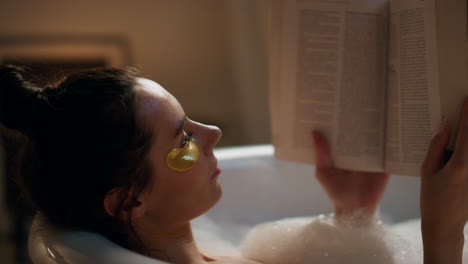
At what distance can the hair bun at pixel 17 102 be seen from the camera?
2.00ft

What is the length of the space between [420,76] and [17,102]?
2.00 feet

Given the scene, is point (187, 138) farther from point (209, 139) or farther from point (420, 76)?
point (420, 76)

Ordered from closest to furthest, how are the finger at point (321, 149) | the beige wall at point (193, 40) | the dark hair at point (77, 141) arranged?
the dark hair at point (77, 141) → the finger at point (321, 149) → the beige wall at point (193, 40)

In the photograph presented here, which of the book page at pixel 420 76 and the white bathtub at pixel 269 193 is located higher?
the book page at pixel 420 76

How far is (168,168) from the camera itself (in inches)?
25.8

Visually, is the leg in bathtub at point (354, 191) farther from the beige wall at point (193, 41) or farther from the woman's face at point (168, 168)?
the beige wall at point (193, 41)

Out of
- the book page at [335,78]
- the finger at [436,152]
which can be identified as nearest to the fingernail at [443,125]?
the finger at [436,152]

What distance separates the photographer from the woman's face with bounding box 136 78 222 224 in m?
0.64

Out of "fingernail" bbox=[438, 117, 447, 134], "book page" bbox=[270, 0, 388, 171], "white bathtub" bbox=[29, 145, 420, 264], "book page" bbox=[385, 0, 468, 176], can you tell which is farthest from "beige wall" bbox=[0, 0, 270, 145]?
"fingernail" bbox=[438, 117, 447, 134]

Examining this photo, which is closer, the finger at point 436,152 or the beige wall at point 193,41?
the finger at point 436,152

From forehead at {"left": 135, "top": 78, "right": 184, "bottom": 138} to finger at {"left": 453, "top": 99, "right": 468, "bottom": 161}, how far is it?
0.40m

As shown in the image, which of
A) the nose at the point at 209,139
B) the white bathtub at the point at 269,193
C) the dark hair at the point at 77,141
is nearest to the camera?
the dark hair at the point at 77,141

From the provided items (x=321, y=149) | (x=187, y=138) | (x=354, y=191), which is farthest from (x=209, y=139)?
(x=354, y=191)

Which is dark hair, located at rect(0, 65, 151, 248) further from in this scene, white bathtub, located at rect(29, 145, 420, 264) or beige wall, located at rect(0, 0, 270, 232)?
beige wall, located at rect(0, 0, 270, 232)
